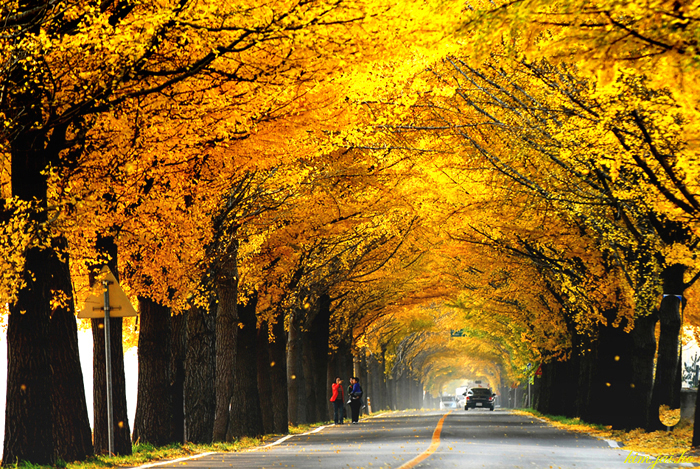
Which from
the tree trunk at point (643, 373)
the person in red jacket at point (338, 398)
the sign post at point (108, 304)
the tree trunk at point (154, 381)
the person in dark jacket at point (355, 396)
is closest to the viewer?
the sign post at point (108, 304)

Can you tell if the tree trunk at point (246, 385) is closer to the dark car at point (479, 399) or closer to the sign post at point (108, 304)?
the sign post at point (108, 304)

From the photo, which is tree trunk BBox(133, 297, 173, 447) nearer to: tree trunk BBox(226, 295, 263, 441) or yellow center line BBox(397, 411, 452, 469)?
yellow center line BBox(397, 411, 452, 469)

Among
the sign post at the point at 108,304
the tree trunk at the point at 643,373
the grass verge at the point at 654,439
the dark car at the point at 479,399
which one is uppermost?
the sign post at the point at 108,304

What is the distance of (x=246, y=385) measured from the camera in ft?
80.0

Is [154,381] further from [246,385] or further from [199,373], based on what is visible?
[246,385]

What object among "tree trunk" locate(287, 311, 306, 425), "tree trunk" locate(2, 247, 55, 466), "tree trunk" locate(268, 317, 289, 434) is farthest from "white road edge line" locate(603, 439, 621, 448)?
"tree trunk" locate(287, 311, 306, 425)

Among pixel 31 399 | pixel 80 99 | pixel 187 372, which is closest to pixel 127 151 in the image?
pixel 80 99

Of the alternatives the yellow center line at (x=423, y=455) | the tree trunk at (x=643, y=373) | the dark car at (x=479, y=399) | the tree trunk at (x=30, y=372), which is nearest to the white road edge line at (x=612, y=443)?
the tree trunk at (x=643, y=373)

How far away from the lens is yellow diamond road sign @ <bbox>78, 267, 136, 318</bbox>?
1439 cm

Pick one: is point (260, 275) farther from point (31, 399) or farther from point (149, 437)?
point (31, 399)

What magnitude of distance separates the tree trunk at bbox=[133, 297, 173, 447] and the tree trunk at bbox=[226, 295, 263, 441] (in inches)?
202

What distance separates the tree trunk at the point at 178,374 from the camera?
60.7 ft

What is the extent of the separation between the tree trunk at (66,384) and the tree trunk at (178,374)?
4.67 m

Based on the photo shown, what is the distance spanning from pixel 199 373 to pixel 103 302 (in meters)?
6.17
